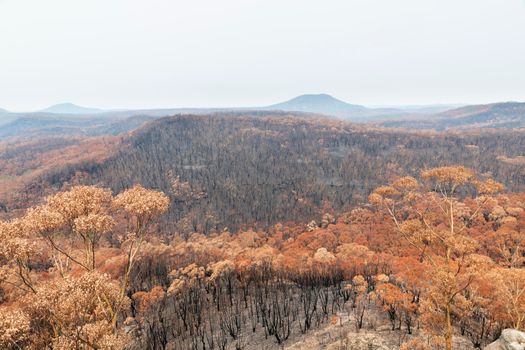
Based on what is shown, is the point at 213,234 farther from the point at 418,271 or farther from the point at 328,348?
the point at 328,348

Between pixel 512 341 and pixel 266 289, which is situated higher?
pixel 512 341

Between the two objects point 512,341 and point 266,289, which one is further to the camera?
point 266,289

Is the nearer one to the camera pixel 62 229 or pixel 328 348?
pixel 62 229

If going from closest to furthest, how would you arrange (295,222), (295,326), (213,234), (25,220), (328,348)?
(25,220)
(328,348)
(295,326)
(213,234)
(295,222)

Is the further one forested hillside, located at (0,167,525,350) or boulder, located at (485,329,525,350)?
boulder, located at (485,329,525,350)

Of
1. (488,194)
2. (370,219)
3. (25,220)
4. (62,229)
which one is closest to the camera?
(25,220)

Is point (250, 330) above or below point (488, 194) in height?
below

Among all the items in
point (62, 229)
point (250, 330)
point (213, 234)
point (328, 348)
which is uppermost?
point (62, 229)

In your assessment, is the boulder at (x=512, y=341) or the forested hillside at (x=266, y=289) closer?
the forested hillside at (x=266, y=289)

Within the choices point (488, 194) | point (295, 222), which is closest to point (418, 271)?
point (488, 194)

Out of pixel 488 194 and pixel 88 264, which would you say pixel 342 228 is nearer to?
pixel 488 194
